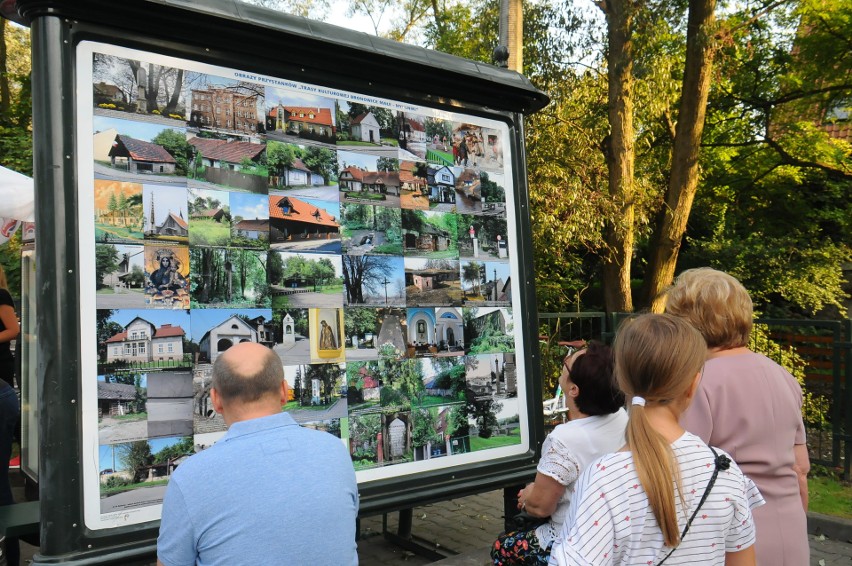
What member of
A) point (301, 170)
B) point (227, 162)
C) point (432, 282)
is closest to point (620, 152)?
point (432, 282)

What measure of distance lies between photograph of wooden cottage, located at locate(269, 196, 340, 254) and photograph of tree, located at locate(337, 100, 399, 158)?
377mm

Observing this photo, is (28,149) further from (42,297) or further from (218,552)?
(218,552)

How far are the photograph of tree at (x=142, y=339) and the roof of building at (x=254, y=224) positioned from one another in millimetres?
486

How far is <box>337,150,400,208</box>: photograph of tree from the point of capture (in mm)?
3783

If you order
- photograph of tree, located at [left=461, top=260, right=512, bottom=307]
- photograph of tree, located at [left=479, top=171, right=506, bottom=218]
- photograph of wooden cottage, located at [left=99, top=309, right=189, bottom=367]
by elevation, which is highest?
photograph of tree, located at [left=479, top=171, right=506, bottom=218]

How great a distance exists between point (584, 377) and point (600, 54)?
12707mm

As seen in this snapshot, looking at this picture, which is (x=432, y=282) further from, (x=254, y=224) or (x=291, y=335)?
(x=254, y=224)

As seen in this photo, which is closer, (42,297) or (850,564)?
(42,297)

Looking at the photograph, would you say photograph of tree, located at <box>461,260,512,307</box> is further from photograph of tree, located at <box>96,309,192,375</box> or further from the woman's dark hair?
photograph of tree, located at <box>96,309,192,375</box>

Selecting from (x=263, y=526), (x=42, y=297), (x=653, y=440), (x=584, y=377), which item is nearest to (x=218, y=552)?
(x=263, y=526)

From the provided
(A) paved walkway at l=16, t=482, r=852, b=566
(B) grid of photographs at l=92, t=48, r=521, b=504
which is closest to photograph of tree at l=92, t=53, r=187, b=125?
(B) grid of photographs at l=92, t=48, r=521, b=504

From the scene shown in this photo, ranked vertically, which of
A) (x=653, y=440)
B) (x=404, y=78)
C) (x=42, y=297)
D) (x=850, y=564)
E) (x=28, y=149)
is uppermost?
(x=28, y=149)

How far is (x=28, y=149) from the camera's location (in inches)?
516

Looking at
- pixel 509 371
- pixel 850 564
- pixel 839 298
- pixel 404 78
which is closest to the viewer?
pixel 404 78
